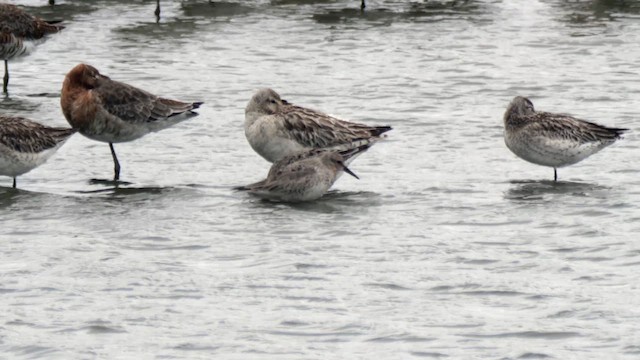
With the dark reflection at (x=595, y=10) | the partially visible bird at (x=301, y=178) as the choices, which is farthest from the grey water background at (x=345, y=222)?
the dark reflection at (x=595, y=10)

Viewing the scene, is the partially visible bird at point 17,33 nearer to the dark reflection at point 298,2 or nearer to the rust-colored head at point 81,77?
the rust-colored head at point 81,77

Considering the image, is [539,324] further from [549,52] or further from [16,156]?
[549,52]

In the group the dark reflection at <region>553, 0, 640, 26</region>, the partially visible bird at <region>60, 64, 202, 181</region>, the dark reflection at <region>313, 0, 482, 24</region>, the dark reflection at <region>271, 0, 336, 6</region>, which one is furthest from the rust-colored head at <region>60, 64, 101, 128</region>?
the dark reflection at <region>271, 0, 336, 6</region>

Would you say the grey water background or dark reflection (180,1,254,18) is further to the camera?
dark reflection (180,1,254,18)

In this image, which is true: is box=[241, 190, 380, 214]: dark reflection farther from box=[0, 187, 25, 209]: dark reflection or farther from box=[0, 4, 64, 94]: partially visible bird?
box=[0, 4, 64, 94]: partially visible bird

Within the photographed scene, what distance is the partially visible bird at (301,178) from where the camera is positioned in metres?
14.5

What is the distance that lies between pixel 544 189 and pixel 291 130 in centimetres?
264

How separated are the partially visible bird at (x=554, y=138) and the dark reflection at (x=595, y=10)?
1072 centimetres

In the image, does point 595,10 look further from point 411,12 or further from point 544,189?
point 544,189

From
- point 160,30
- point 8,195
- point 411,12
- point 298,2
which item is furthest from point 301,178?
point 298,2

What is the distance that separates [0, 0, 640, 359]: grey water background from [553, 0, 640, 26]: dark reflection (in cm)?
146

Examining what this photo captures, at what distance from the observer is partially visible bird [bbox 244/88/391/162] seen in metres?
15.6

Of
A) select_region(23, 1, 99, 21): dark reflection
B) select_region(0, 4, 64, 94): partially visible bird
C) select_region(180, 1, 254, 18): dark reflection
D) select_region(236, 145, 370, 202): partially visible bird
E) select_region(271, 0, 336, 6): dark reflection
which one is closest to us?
select_region(236, 145, 370, 202): partially visible bird

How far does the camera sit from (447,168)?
1627cm
